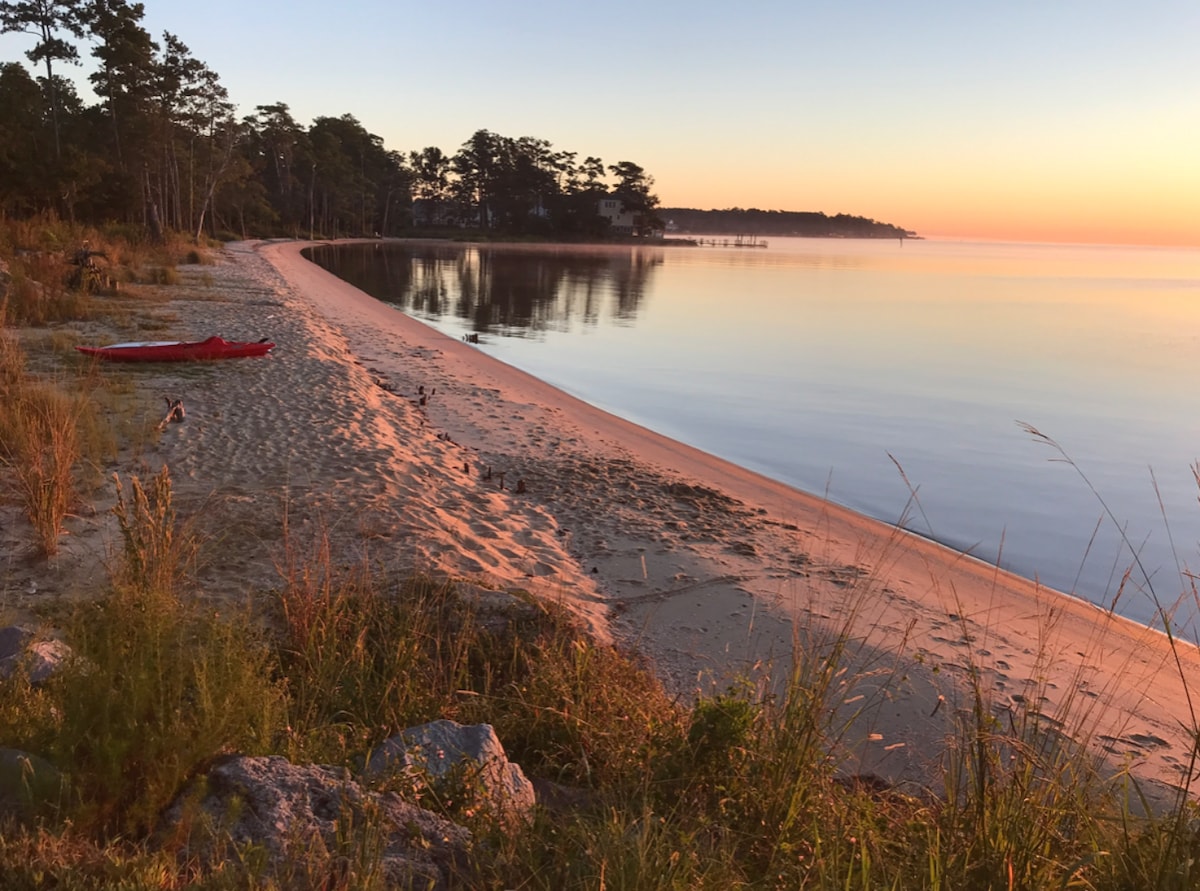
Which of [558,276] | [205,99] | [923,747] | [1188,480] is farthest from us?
[558,276]

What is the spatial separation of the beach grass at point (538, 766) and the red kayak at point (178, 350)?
784 centimetres

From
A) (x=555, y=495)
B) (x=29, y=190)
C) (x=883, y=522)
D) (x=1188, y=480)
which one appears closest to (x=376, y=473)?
(x=555, y=495)

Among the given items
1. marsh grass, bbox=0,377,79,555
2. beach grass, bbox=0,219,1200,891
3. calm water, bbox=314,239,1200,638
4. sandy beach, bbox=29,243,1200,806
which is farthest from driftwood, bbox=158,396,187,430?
calm water, bbox=314,239,1200,638

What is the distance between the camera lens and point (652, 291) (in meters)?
44.9

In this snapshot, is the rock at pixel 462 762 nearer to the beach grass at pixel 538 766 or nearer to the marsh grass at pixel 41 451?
the beach grass at pixel 538 766

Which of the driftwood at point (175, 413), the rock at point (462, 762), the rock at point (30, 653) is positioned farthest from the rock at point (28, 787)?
the driftwood at point (175, 413)

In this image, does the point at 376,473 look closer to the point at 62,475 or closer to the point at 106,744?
the point at 62,475

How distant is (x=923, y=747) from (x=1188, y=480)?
11471mm

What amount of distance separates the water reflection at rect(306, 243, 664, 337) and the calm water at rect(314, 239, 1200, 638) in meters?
0.30

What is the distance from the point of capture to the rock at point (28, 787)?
202 cm

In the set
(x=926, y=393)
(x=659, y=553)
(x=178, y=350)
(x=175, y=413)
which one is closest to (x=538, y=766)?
(x=659, y=553)

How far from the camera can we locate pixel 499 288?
1647 inches

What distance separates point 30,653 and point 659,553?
472 cm

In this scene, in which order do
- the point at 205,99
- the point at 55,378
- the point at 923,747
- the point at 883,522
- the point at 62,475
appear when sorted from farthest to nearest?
the point at 205,99 < the point at 883,522 < the point at 55,378 < the point at 62,475 < the point at 923,747
